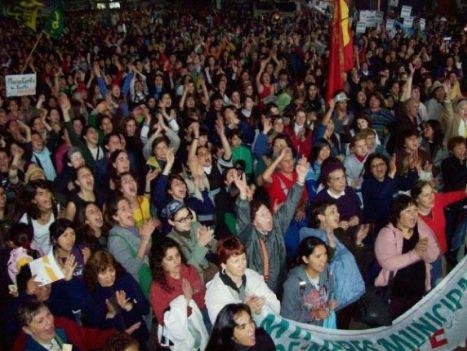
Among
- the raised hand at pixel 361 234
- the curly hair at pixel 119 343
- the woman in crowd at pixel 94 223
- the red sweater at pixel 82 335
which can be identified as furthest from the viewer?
the woman in crowd at pixel 94 223

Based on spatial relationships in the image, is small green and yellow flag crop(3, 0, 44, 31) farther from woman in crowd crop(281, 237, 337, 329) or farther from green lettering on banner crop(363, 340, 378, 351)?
green lettering on banner crop(363, 340, 378, 351)

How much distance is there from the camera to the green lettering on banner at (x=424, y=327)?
3494 millimetres

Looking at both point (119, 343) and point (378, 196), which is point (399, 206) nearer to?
point (378, 196)

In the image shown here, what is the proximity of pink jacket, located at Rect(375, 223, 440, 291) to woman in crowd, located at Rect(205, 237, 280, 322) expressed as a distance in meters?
0.90

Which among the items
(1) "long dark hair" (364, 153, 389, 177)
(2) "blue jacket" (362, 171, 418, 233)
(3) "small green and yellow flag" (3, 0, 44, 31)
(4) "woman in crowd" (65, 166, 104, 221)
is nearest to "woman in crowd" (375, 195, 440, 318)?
(2) "blue jacket" (362, 171, 418, 233)

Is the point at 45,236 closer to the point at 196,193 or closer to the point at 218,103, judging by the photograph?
the point at 196,193

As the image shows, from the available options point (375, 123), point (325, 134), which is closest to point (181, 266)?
point (325, 134)

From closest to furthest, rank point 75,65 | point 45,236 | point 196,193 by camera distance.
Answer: point 45,236, point 196,193, point 75,65

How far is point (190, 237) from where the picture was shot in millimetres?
3994

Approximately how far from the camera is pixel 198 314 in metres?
3.28

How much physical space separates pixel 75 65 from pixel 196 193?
8.37m

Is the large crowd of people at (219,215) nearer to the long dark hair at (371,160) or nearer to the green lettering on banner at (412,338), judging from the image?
the long dark hair at (371,160)

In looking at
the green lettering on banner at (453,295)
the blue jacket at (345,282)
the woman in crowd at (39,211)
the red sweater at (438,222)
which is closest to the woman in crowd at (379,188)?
the red sweater at (438,222)

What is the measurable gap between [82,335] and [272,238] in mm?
1474
